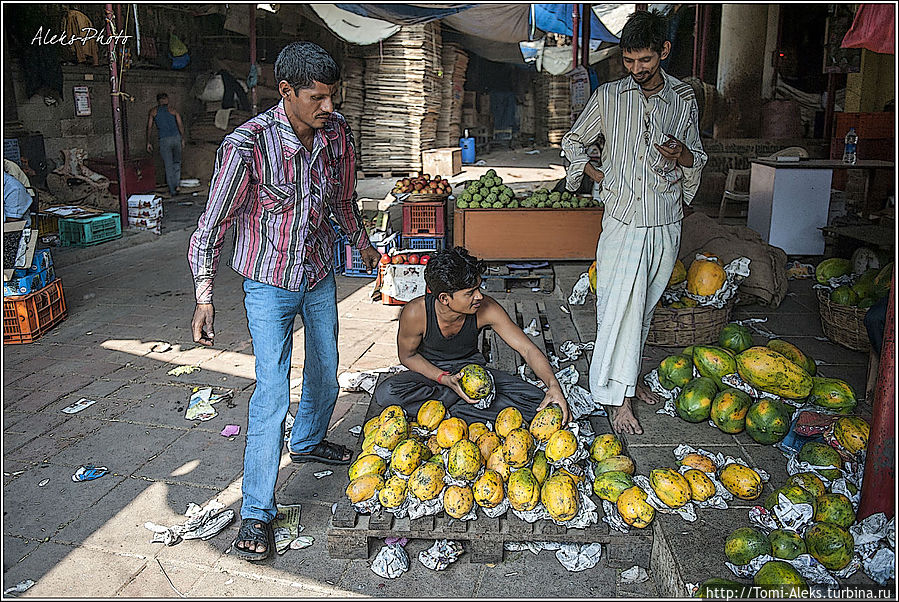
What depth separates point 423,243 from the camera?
315 inches

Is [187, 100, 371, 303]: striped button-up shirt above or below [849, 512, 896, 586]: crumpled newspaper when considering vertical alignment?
above

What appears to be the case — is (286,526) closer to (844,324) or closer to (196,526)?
(196,526)

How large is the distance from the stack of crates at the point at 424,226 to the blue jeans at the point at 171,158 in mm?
7234

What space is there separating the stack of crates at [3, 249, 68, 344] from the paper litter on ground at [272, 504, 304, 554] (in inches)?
148

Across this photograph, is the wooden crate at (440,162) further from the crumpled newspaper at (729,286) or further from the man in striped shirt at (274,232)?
the man in striped shirt at (274,232)

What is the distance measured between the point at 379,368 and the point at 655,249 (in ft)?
8.17

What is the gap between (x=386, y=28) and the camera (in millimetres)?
13281

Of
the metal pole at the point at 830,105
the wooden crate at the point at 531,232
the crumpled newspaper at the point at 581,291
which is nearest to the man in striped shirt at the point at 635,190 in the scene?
the crumpled newspaper at the point at 581,291

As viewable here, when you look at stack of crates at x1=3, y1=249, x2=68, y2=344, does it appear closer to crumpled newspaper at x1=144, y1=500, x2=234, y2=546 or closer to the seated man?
crumpled newspaper at x1=144, y1=500, x2=234, y2=546

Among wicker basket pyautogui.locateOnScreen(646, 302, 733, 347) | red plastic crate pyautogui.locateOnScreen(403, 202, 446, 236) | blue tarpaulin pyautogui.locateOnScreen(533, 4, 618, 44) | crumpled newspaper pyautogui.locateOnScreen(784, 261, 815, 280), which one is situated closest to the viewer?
wicker basket pyautogui.locateOnScreen(646, 302, 733, 347)

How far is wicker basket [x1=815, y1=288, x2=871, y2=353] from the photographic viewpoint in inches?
188

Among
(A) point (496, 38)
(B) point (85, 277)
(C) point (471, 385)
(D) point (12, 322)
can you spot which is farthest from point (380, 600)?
(A) point (496, 38)

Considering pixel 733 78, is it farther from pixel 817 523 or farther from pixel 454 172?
pixel 817 523
